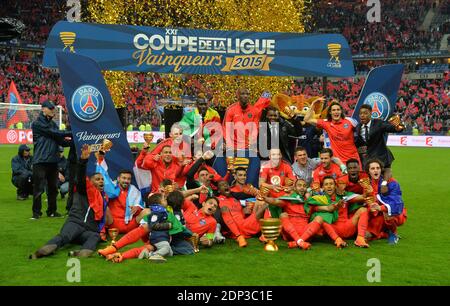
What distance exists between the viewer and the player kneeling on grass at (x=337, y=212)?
8500 millimetres

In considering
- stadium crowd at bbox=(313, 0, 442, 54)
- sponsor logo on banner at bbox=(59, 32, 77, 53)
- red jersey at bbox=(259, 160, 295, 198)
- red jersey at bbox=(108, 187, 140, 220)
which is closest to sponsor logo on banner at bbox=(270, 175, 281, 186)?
red jersey at bbox=(259, 160, 295, 198)

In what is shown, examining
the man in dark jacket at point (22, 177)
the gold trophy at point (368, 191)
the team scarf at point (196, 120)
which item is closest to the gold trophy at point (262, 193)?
the gold trophy at point (368, 191)

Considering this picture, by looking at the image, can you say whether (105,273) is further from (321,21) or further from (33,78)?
(321,21)

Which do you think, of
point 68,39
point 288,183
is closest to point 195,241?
point 288,183

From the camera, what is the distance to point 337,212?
28.5 feet

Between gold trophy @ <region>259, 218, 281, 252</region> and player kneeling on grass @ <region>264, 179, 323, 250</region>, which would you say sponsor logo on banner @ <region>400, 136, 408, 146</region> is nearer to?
player kneeling on grass @ <region>264, 179, 323, 250</region>

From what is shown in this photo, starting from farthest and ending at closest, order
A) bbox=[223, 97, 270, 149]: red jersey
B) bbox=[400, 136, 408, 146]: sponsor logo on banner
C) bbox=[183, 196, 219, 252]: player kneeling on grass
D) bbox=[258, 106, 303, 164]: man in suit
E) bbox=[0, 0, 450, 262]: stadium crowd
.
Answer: bbox=[400, 136, 408, 146]: sponsor logo on banner → bbox=[223, 97, 270, 149]: red jersey → bbox=[258, 106, 303, 164]: man in suit → bbox=[183, 196, 219, 252]: player kneeling on grass → bbox=[0, 0, 450, 262]: stadium crowd

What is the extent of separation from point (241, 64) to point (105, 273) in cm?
805

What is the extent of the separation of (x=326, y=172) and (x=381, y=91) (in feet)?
9.95

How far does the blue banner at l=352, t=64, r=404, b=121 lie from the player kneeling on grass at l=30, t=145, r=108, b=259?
5492mm

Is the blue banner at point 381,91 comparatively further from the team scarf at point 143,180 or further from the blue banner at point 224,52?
the team scarf at point 143,180

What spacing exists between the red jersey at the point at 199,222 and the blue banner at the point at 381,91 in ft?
14.4

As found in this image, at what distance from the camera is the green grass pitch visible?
20.8ft

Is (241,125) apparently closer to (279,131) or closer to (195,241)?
(279,131)
